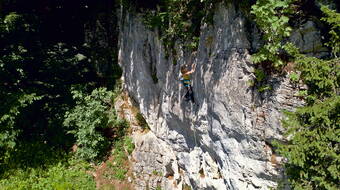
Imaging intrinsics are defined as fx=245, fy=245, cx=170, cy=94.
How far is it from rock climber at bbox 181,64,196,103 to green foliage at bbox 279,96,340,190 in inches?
119

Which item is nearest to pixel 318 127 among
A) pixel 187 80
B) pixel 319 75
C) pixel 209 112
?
pixel 319 75

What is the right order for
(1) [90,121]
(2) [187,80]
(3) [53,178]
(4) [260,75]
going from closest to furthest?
(4) [260,75], (2) [187,80], (3) [53,178], (1) [90,121]

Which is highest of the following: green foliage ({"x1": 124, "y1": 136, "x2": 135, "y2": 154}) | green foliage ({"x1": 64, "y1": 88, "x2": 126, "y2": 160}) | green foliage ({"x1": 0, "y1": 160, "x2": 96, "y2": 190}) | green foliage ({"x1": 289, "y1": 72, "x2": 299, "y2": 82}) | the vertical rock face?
green foliage ({"x1": 289, "y1": 72, "x2": 299, "y2": 82})

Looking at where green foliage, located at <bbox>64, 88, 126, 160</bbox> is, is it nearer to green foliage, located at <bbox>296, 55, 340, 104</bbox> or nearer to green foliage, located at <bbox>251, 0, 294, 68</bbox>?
green foliage, located at <bbox>251, 0, 294, 68</bbox>

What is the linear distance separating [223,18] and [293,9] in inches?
54.5

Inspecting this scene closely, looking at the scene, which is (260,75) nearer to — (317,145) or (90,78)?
(317,145)

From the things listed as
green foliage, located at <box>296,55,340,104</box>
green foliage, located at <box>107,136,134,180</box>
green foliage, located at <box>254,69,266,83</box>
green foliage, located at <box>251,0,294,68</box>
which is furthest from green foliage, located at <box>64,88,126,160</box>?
green foliage, located at <box>296,55,340,104</box>

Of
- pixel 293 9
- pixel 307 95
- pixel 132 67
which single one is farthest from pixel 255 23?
pixel 132 67

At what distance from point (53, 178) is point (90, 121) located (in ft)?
8.03

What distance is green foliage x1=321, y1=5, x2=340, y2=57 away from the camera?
330 cm

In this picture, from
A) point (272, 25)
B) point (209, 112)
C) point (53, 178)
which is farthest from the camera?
point (53, 178)

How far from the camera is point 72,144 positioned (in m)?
10.6

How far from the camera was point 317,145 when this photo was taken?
3.43 meters

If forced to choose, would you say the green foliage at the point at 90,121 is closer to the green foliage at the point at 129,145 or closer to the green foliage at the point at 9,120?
the green foliage at the point at 129,145
